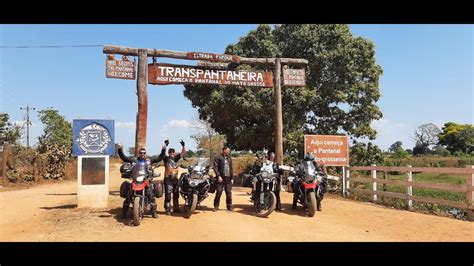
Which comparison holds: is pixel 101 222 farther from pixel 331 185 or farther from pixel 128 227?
pixel 331 185

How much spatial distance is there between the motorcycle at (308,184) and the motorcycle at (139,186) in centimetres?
345

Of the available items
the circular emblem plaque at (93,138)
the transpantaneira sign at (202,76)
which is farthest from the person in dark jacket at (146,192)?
the transpantaneira sign at (202,76)

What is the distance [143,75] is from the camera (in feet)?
43.6

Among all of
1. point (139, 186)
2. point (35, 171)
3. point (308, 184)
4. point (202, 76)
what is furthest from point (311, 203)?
point (35, 171)

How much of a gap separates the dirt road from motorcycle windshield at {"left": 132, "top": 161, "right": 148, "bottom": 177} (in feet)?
3.34

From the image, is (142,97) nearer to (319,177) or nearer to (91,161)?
(91,161)

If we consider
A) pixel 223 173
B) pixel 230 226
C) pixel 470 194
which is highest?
pixel 223 173

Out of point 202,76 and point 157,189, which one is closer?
point 157,189

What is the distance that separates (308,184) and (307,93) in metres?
11.0

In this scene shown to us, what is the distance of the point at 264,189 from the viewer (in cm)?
1007

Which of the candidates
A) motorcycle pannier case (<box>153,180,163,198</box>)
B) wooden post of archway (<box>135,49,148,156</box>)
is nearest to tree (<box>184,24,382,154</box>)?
wooden post of archway (<box>135,49,148,156</box>)

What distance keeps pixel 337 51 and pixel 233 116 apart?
6.19 meters

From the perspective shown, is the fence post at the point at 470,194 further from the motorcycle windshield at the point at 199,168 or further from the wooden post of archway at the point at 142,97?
the wooden post of archway at the point at 142,97
